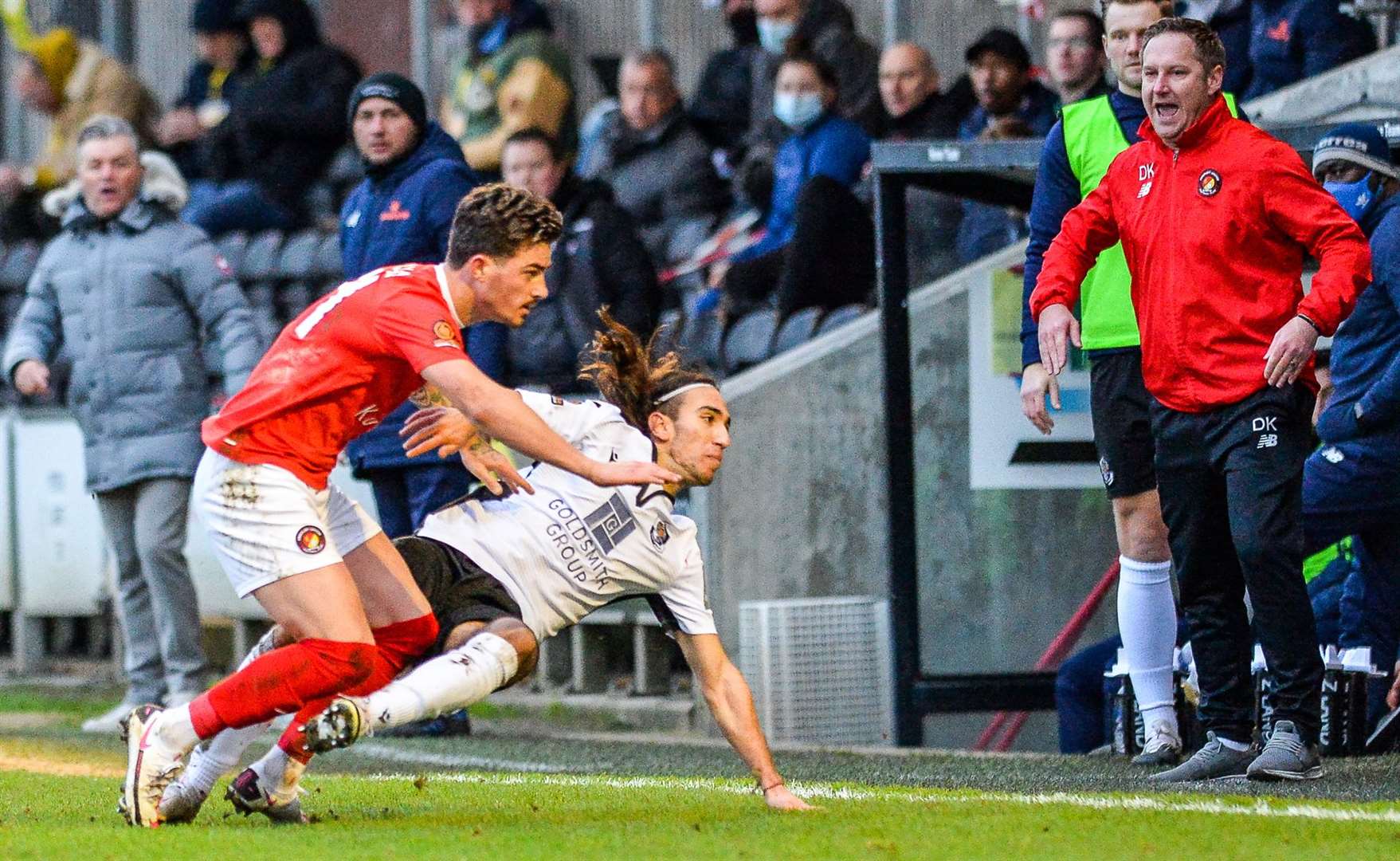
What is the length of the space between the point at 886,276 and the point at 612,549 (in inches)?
111

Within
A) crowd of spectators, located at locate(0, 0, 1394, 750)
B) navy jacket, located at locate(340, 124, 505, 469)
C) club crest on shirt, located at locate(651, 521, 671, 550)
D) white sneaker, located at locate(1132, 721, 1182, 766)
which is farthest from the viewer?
crowd of spectators, located at locate(0, 0, 1394, 750)

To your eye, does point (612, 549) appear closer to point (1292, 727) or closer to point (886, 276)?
point (1292, 727)

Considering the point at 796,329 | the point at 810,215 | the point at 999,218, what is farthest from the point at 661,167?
the point at 999,218

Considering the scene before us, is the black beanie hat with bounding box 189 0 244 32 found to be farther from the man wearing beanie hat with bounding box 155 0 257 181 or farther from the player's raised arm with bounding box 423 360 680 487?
the player's raised arm with bounding box 423 360 680 487

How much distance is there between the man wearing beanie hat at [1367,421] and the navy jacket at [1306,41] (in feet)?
7.26

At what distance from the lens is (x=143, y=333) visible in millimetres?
8570

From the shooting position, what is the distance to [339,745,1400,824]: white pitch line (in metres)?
4.98

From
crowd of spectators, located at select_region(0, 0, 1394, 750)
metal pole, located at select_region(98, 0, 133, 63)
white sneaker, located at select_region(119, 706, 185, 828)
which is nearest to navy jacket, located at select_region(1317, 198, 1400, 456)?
crowd of spectators, located at select_region(0, 0, 1394, 750)

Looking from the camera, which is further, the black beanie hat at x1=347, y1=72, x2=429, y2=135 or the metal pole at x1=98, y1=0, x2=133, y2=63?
the metal pole at x1=98, y1=0, x2=133, y2=63

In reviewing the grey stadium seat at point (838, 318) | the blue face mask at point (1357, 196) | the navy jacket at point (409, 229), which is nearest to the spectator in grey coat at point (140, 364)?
the navy jacket at point (409, 229)

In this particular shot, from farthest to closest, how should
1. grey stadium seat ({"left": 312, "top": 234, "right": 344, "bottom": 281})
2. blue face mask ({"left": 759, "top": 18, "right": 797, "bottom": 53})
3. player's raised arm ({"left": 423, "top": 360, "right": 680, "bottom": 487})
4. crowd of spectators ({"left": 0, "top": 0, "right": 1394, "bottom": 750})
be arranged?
grey stadium seat ({"left": 312, "top": 234, "right": 344, "bottom": 281}) < blue face mask ({"left": 759, "top": 18, "right": 797, "bottom": 53}) < crowd of spectators ({"left": 0, "top": 0, "right": 1394, "bottom": 750}) < player's raised arm ({"left": 423, "top": 360, "right": 680, "bottom": 487})

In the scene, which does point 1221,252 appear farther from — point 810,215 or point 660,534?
point 810,215

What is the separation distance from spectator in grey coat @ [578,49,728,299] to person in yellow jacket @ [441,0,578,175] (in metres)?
0.54

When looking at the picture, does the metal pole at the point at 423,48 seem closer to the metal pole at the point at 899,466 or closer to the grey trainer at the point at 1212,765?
the metal pole at the point at 899,466
